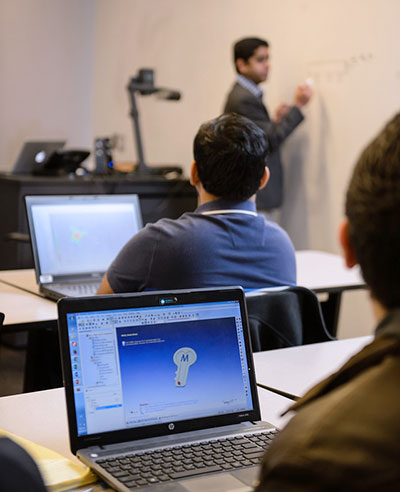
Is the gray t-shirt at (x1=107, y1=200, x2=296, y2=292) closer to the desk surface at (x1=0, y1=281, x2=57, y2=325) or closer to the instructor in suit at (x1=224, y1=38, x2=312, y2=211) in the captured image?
the desk surface at (x1=0, y1=281, x2=57, y2=325)

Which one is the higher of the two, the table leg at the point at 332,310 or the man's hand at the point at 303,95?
the man's hand at the point at 303,95

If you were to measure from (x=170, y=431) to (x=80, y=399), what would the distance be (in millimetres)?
152

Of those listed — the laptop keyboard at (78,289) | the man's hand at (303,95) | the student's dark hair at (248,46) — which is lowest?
the laptop keyboard at (78,289)

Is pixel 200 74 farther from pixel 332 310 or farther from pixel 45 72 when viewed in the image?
pixel 332 310

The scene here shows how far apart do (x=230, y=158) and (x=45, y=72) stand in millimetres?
4862

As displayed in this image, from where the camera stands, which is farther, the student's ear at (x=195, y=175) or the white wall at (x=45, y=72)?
the white wall at (x=45, y=72)

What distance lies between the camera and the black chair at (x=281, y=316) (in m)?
1.86

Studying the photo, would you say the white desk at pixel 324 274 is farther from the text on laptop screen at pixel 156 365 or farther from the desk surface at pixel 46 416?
Answer: the text on laptop screen at pixel 156 365

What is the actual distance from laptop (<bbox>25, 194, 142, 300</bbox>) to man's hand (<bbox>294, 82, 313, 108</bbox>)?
2.09 meters

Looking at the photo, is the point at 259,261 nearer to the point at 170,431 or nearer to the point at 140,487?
the point at 170,431

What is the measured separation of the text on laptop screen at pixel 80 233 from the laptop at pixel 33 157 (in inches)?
88.5

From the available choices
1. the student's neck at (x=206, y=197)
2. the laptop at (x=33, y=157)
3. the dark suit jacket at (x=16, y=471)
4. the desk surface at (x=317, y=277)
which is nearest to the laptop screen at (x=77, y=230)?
the desk surface at (x=317, y=277)

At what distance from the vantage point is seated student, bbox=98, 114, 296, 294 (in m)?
1.96

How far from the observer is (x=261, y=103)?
4.43m
